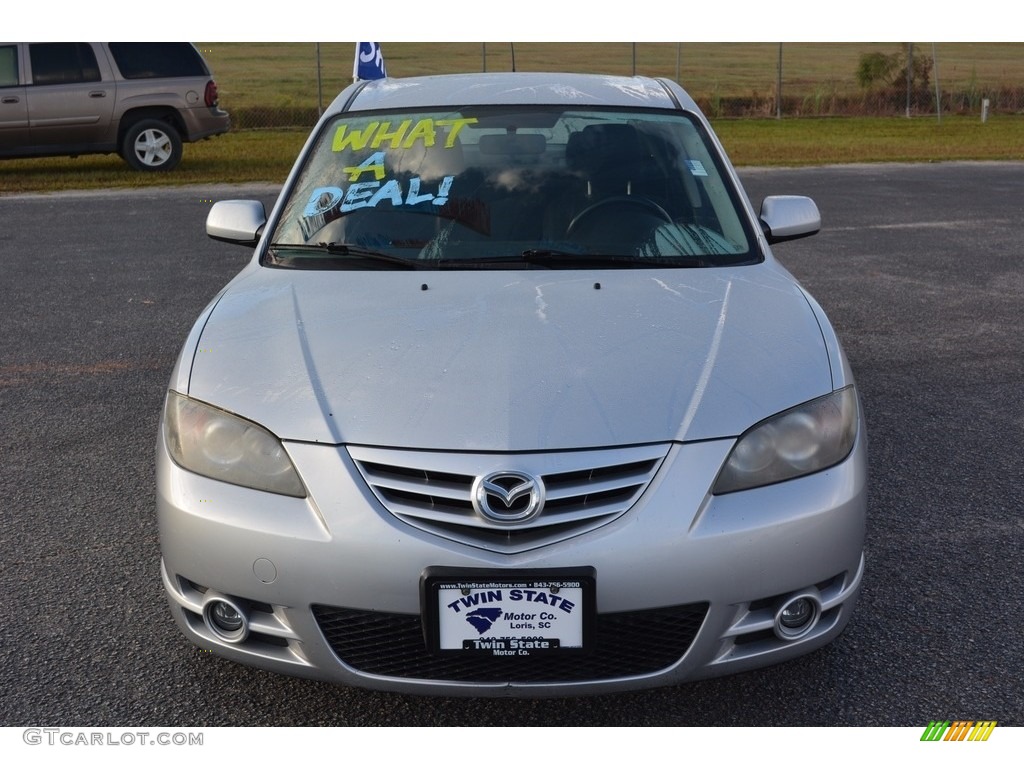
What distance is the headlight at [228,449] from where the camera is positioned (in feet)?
8.23

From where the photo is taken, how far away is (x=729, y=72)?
43.8 m

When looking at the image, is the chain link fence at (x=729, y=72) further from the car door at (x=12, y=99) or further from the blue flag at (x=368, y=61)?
the car door at (x=12, y=99)

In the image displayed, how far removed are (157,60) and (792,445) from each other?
565 inches

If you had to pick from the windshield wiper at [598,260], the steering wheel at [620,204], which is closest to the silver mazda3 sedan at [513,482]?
the windshield wiper at [598,260]

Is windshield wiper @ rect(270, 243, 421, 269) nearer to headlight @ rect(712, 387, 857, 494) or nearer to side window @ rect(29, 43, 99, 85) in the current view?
headlight @ rect(712, 387, 857, 494)

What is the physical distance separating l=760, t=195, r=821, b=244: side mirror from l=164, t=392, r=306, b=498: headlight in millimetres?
2146

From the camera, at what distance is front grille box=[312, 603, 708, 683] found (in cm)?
238

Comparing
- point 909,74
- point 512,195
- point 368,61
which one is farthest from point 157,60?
point 909,74

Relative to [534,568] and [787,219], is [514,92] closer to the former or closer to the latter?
[787,219]

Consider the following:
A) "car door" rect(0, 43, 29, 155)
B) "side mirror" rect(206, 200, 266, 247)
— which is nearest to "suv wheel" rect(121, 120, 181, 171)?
"car door" rect(0, 43, 29, 155)

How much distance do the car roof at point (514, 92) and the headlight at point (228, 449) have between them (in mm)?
1794

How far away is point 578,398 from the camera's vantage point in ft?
8.45
